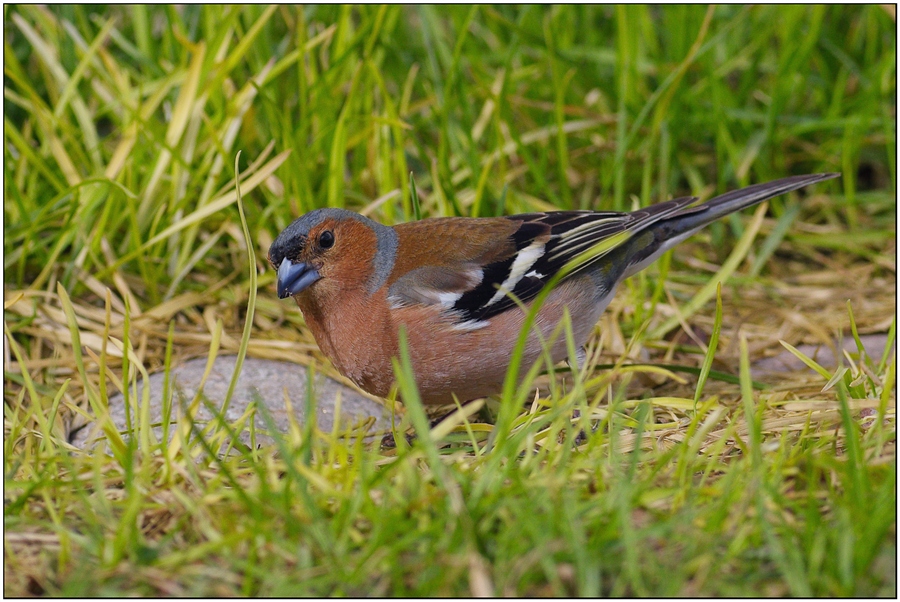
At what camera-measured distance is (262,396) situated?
11.8ft

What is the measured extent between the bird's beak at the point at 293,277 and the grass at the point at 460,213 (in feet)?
1.42

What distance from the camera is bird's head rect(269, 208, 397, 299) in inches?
131

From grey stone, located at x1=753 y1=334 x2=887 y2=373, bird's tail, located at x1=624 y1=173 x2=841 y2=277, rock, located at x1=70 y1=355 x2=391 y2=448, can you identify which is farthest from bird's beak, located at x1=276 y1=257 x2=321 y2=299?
grey stone, located at x1=753 y1=334 x2=887 y2=373

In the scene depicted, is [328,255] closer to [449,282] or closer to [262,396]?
[449,282]

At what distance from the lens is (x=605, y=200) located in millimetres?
4934

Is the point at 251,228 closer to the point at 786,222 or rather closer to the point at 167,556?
the point at 167,556

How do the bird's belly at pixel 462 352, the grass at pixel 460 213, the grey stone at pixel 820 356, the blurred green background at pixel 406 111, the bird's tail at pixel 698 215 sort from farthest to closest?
the blurred green background at pixel 406 111
the grey stone at pixel 820 356
the bird's tail at pixel 698 215
the bird's belly at pixel 462 352
the grass at pixel 460 213

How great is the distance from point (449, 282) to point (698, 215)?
3.93 ft

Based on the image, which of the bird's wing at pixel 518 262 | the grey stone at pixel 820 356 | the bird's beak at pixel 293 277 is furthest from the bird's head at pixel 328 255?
the grey stone at pixel 820 356

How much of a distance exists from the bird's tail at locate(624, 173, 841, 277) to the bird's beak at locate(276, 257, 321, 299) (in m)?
1.39

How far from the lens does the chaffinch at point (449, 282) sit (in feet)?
10.7

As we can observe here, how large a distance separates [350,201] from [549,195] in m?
1.07

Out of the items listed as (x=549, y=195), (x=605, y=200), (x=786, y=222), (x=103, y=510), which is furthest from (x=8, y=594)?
(x=786, y=222)

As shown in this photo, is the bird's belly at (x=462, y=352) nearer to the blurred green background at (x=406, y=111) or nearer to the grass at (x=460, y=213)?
the grass at (x=460, y=213)
